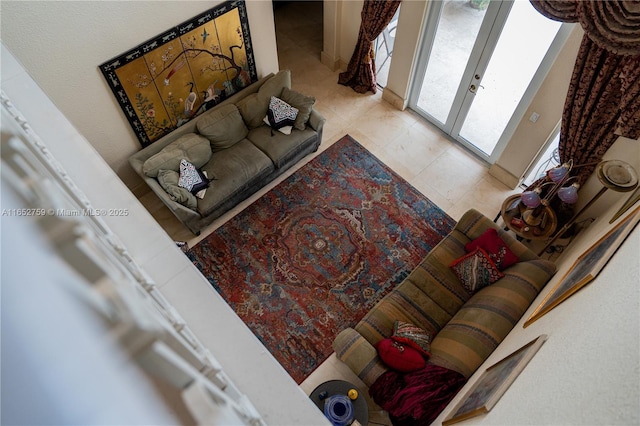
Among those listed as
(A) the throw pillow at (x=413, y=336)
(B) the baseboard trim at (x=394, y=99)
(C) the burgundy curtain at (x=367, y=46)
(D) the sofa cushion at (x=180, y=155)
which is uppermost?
(C) the burgundy curtain at (x=367, y=46)

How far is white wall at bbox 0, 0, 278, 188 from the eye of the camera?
289cm

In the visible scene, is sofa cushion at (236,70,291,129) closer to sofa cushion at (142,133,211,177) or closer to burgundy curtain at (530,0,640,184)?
sofa cushion at (142,133,211,177)

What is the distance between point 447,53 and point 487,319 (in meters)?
3.07

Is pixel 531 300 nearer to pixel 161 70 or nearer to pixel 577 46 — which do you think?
pixel 577 46

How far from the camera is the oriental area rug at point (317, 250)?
375 cm

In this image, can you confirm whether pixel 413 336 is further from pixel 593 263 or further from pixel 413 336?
pixel 593 263

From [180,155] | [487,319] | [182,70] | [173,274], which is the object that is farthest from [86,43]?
[487,319]

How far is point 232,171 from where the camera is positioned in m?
4.19

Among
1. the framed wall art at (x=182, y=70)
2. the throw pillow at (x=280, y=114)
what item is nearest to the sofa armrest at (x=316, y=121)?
the throw pillow at (x=280, y=114)

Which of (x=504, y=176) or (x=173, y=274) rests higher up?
(x=173, y=274)

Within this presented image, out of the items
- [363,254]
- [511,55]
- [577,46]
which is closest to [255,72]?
[363,254]

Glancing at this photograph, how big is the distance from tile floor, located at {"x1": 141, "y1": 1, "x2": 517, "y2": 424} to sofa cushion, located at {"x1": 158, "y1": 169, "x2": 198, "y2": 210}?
508 millimetres

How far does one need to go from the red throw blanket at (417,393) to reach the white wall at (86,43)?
3.34 metres

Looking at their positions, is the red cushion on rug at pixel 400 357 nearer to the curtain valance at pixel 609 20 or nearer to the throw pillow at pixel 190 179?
the throw pillow at pixel 190 179
